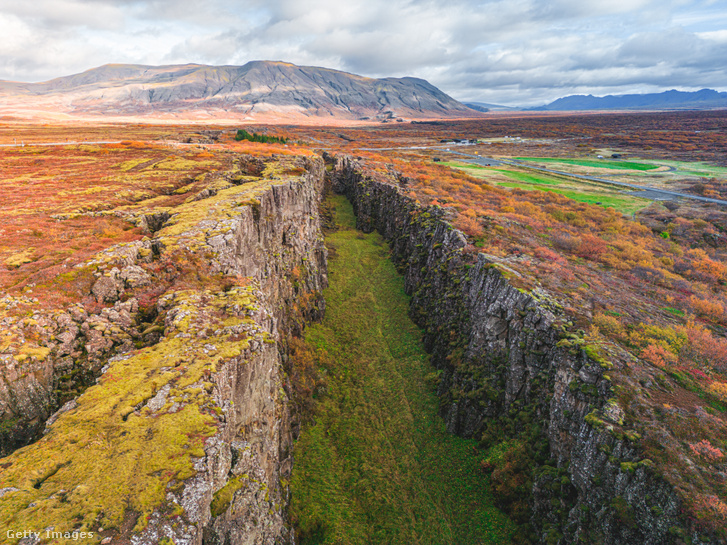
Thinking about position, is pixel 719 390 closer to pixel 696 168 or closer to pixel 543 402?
pixel 543 402

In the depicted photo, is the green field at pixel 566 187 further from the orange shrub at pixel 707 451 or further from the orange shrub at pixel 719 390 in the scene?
the orange shrub at pixel 707 451

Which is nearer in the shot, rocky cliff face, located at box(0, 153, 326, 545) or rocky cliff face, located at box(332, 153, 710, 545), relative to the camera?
rocky cliff face, located at box(0, 153, 326, 545)

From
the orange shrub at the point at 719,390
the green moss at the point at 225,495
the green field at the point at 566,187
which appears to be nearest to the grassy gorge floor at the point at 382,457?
the green moss at the point at 225,495

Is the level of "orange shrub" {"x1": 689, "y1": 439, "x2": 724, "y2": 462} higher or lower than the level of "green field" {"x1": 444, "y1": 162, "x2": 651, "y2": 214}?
lower

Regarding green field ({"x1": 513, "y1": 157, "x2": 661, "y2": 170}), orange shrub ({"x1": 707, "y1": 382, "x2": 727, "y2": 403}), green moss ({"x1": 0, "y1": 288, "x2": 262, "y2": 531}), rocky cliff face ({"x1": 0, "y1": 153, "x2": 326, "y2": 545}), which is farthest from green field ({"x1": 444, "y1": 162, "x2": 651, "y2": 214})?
green moss ({"x1": 0, "y1": 288, "x2": 262, "y2": 531})

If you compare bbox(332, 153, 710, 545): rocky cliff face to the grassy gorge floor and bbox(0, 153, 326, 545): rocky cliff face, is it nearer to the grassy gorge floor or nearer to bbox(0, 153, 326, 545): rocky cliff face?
the grassy gorge floor

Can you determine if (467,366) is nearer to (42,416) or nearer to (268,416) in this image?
(268,416)

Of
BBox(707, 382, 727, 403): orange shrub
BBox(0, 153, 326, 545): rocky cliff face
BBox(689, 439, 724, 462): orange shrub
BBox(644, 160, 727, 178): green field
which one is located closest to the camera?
BBox(0, 153, 326, 545): rocky cliff face
